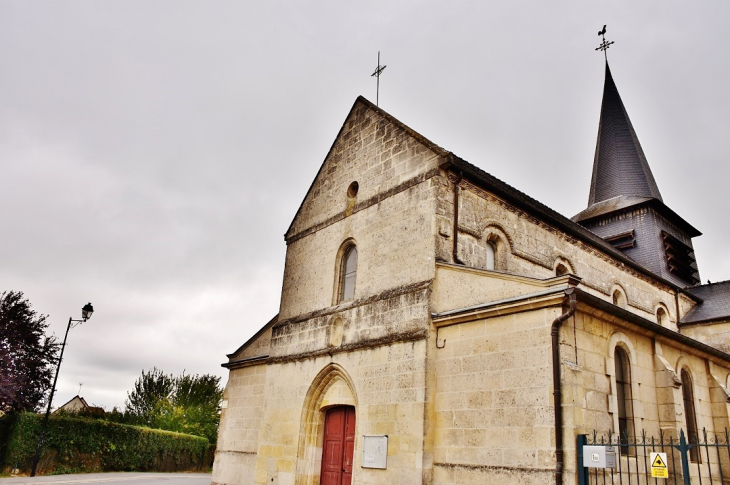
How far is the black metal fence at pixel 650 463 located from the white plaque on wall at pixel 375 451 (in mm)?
3863

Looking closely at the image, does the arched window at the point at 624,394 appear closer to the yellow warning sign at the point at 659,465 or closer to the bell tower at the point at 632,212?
the yellow warning sign at the point at 659,465

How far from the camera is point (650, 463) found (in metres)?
9.81

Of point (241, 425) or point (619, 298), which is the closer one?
point (241, 425)

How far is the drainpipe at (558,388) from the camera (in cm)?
836

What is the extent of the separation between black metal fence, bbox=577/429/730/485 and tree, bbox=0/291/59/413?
18.0m

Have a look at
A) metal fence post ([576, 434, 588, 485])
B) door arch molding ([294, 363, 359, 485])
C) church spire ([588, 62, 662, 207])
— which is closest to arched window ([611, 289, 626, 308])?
door arch molding ([294, 363, 359, 485])

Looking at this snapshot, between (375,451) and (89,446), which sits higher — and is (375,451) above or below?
above

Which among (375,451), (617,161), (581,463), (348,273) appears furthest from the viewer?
(617,161)

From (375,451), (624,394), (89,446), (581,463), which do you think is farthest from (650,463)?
(89,446)

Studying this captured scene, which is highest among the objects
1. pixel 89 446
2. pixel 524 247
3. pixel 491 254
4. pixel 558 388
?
pixel 524 247

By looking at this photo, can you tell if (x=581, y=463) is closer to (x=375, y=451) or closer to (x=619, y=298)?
(x=375, y=451)

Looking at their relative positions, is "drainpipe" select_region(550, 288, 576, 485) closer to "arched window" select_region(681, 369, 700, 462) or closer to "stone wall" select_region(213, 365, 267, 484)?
"arched window" select_region(681, 369, 700, 462)

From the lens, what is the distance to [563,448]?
27.7ft

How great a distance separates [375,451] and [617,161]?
75.6 feet
